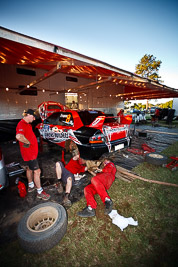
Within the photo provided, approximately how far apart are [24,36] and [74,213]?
347 centimetres

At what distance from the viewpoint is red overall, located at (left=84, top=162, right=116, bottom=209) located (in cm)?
199

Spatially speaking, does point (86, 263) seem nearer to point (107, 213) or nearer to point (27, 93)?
point (107, 213)

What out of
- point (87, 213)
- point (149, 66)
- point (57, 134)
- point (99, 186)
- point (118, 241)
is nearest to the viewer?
point (118, 241)

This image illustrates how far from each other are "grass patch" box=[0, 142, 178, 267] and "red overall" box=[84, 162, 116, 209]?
24 centimetres

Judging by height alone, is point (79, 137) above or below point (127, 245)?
above

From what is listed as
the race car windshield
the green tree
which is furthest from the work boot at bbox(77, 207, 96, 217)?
Result: the green tree

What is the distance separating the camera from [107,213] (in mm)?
1894

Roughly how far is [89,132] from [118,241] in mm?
2060

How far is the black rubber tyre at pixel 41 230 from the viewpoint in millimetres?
1335

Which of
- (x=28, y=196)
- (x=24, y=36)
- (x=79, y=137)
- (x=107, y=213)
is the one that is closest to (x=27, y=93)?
(x=24, y=36)

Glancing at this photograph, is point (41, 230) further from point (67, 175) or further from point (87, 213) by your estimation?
point (67, 175)

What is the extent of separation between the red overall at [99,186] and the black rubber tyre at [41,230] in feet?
1.66

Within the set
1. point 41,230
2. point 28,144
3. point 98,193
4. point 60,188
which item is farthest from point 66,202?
point 28,144

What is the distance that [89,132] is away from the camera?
296 cm
